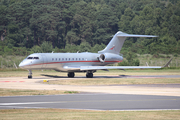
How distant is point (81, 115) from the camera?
42.5ft

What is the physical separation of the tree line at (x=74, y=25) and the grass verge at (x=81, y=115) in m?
88.3

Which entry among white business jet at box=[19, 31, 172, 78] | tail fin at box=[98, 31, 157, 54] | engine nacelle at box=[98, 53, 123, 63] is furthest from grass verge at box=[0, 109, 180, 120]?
tail fin at box=[98, 31, 157, 54]

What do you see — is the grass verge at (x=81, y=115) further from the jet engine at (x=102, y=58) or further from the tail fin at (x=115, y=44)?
the tail fin at (x=115, y=44)

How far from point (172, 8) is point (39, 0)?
53.6 metres

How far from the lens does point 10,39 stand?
105 meters

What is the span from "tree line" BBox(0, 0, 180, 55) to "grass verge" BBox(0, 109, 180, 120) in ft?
290

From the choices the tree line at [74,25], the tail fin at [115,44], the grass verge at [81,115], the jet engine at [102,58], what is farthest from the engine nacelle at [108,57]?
the tree line at [74,25]

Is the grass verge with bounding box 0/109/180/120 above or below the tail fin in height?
below

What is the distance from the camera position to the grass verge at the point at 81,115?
12.3 m

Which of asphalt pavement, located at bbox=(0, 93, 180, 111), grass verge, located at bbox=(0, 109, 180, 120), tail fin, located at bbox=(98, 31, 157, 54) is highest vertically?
tail fin, located at bbox=(98, 31, 157, 54)

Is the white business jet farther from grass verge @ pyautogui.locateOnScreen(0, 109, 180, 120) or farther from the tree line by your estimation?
the tree line

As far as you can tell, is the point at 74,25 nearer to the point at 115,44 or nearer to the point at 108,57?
the point at 115,44

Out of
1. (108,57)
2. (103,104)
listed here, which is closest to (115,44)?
(108,57)

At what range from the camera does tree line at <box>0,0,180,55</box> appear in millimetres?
108688
